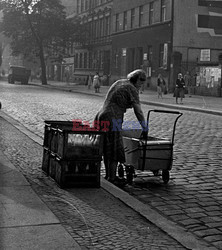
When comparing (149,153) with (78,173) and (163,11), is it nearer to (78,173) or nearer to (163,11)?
(78,173)

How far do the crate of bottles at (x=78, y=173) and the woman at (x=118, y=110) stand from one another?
0.40 m

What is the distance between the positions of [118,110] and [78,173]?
1.07 meters

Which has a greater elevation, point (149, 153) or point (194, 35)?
point (194, 35)

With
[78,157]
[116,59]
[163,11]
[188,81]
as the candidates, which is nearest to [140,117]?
[78,157]

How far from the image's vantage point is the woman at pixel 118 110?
6867 millimetres

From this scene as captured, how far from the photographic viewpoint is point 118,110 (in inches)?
278

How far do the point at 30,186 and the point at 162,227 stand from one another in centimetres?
208

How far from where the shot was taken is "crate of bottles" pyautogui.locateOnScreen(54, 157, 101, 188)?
657 cm

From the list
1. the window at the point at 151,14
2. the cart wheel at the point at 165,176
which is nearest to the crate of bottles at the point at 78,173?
the cart wheel at the point at 165,176

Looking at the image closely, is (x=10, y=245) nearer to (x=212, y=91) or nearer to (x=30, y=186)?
(x=30, y=186)

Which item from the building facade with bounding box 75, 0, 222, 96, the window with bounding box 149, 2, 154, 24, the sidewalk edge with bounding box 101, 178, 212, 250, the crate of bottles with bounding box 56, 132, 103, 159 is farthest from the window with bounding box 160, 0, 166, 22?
the sidewalk edge with bounding box 101, 178, 212, 250

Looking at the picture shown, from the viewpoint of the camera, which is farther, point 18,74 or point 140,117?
point 18,74

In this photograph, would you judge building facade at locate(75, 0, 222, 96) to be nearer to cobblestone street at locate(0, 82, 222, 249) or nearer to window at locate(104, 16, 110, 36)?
window at locate(104, 16, 110, 36)

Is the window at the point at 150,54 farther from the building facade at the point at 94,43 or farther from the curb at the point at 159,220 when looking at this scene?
the curb at the point at 159,220
